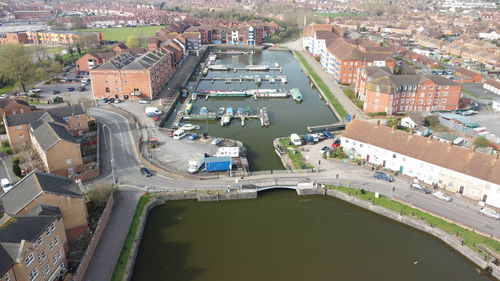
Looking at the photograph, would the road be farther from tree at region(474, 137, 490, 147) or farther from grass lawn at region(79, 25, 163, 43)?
grass lawn at region(79, 25, 163, 43)

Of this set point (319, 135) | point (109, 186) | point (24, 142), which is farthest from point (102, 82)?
point (319, 135)

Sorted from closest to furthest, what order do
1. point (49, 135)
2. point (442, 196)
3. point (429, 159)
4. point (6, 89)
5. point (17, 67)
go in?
point (442, 196) < point (429, 159) < point (49, 135) < point (17, 67) < point (6, 89)

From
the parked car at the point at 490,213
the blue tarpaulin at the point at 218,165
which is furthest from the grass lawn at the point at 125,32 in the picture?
the parked car at the point at 490,213

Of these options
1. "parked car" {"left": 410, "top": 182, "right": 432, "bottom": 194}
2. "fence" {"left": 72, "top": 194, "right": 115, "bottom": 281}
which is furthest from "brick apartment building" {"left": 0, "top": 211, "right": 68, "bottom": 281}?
"parked car" {"left": 410, "top": 182, "right": 432, "bottom": 194}

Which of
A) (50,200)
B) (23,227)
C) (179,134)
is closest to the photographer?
(23,227)

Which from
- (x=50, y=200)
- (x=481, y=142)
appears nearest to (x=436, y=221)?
(x=481, y=142)

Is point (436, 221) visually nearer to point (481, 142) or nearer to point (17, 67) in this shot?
point (481, 142)

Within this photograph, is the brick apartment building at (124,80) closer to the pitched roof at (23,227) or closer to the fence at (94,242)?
the fence at (94,242)
